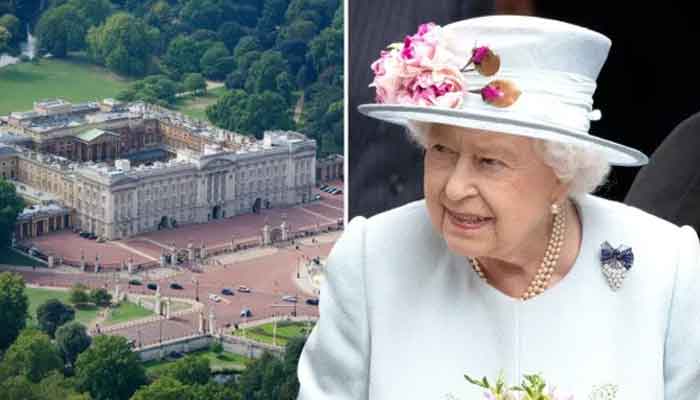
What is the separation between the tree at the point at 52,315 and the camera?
4906mm

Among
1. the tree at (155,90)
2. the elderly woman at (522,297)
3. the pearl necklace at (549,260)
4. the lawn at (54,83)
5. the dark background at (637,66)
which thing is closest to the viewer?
the elderly woman at (522,297)

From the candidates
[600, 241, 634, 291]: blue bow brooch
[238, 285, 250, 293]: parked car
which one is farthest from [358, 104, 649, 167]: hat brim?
[238, 285, 250, 293]: parked car

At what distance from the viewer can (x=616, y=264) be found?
7.57 ft

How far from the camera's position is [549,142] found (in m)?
2.11

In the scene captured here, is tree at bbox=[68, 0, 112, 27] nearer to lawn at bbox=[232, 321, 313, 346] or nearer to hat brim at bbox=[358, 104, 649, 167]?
lawn at bbox=[232, 321, 313, 346]

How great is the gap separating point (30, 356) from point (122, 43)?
3.58 ft

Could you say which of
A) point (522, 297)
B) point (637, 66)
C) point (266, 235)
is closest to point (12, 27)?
point (266, 235)

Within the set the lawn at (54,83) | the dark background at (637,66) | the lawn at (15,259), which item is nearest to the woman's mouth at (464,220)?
the dark background at (637,66)

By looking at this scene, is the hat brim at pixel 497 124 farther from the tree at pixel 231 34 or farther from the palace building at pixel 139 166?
the tree at pixel 231 34

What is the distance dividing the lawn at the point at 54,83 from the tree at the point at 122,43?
4 centimetres

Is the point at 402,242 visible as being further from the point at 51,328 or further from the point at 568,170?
the point at 51,328

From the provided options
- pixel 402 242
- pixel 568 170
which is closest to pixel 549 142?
pixel 568 170

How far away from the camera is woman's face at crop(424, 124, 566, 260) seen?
207 cm

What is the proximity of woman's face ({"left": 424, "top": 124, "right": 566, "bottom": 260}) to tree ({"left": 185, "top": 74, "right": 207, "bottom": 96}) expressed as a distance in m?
3.12
